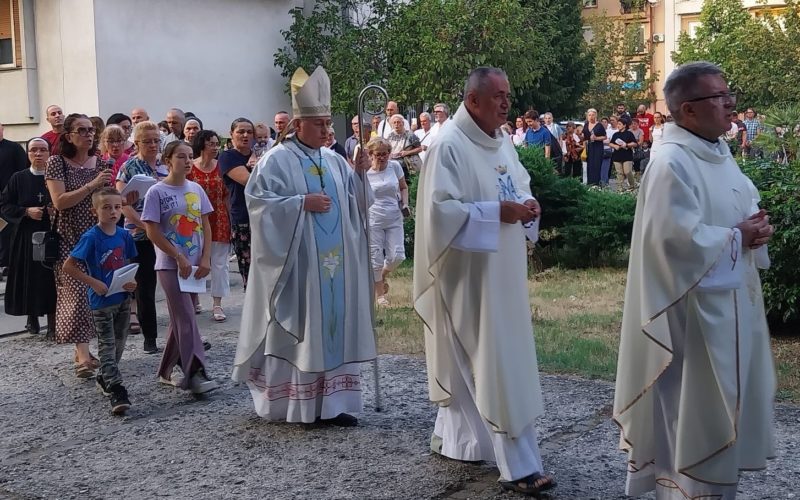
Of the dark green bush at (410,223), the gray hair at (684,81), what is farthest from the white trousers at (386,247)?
the gray hair at (684,81)

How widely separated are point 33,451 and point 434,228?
289 centimetres

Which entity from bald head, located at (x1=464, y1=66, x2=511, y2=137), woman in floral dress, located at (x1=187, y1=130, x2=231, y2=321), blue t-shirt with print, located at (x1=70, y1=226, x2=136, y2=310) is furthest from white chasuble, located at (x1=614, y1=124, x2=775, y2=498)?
woman in floral dress, located at (x1=187, y1=130, x2=231, y2=321)

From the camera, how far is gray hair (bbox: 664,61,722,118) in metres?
4.43

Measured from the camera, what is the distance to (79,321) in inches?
319

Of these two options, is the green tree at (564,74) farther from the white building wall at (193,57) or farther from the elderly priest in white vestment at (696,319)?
the elderly priest in white vestment at (696,319)

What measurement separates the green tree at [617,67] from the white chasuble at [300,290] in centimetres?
3860

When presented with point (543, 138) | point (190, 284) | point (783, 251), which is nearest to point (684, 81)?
point (190, 284)

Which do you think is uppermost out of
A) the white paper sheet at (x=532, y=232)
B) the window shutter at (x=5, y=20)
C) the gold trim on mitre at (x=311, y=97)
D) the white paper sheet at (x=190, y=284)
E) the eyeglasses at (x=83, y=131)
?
the window shutter at (x=5, y=20)

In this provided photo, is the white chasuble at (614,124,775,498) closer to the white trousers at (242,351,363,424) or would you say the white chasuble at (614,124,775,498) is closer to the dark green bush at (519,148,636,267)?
the white trousers at (242,351,363,424)

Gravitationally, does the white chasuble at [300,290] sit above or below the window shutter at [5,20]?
below

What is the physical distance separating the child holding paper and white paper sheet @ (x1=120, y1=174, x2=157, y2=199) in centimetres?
80

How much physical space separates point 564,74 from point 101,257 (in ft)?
102

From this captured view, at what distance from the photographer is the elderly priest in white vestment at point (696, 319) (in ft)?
14.1

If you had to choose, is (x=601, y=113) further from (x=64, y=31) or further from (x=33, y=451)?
(x=33, y=451)
